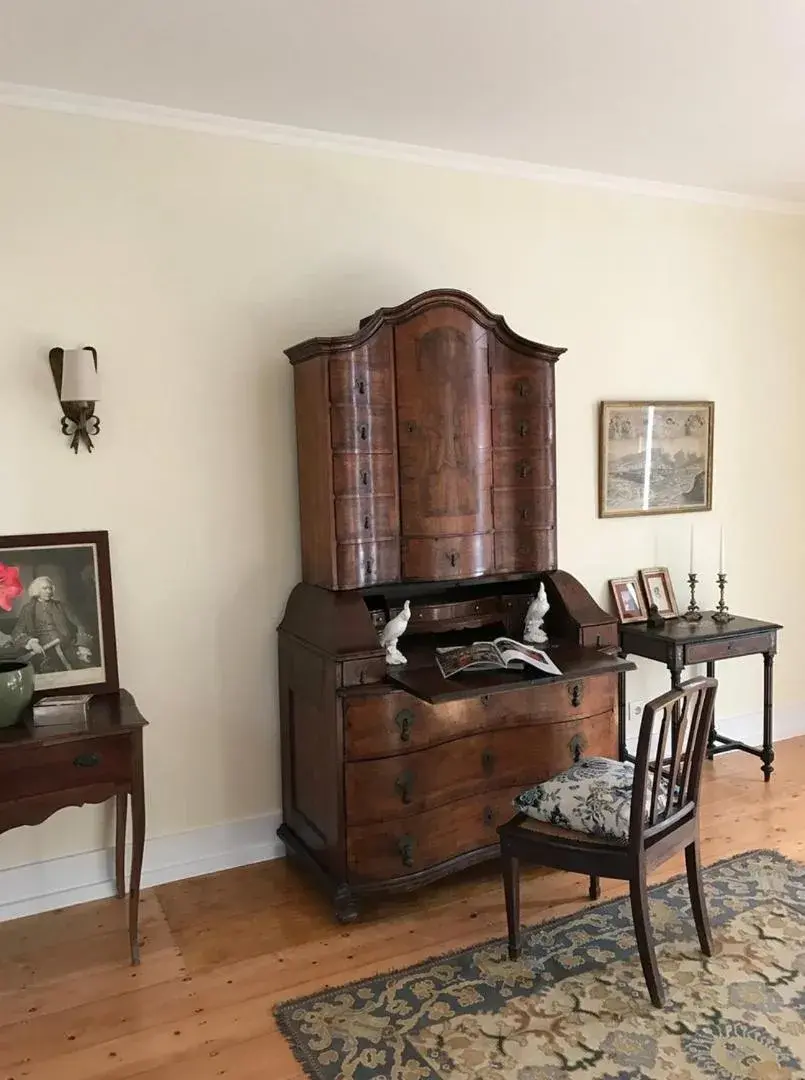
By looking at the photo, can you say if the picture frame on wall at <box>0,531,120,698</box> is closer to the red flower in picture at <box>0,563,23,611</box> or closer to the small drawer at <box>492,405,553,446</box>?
the red flower in picture at <box>0,563,23,611</box>

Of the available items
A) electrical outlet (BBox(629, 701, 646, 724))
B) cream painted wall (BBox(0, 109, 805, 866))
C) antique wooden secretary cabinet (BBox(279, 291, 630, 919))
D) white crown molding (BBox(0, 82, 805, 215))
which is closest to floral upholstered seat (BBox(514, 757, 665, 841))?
antique wooden secretary cabinet (BBox(279, 291, 630, 919))

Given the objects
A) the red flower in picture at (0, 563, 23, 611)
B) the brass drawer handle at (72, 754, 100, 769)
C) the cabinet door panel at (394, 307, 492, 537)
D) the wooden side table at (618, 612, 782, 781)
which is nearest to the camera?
the brass drawer handle at (72, 754, 100, 769)

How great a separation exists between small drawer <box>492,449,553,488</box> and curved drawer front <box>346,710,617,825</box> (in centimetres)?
92

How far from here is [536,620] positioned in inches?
139

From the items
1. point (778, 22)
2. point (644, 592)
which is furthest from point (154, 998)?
point (778, 22)

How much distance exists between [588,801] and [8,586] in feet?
6.22

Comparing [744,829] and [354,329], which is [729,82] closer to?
[354,329]

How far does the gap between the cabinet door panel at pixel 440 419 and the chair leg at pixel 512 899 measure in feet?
3.81

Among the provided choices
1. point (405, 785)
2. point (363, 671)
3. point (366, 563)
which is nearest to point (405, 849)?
point (405, 785)

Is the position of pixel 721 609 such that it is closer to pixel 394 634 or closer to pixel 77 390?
pixel 394 634

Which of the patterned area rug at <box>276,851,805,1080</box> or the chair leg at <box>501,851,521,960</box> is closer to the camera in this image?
the patterned area rug at <box>276,851,805,1080</box>

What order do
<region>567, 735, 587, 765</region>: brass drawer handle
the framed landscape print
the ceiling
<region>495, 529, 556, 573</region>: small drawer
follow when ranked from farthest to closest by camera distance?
the framed landscape print, <region>495, 529, 556, 573</region>: small drawer, <region>567, 735, 587, 765</region>: brass drawer handle, the ceiling

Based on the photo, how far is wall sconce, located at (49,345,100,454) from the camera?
119 inches

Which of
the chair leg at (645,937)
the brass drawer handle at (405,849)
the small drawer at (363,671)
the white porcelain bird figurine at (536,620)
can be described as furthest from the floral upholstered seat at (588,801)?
the white porcelain bird figurine at (536,620)
